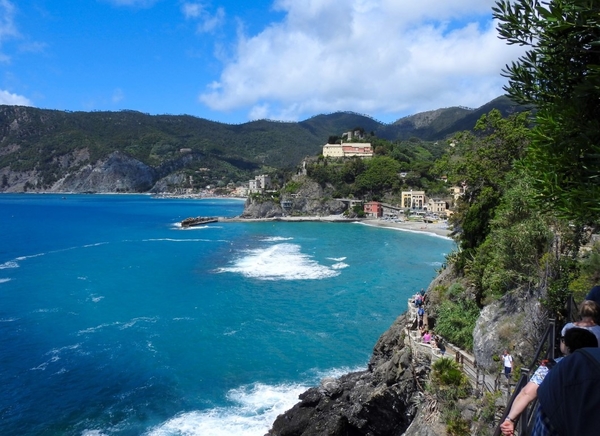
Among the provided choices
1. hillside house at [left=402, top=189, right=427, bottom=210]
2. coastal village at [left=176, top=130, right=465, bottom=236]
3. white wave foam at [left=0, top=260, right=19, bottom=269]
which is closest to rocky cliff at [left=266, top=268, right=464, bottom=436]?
white wave foam at [left=0, top=260, right=19, bottom=269]

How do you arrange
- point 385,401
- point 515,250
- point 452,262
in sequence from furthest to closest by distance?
1. point 452,262
2. point 385,401
3. point 515,250

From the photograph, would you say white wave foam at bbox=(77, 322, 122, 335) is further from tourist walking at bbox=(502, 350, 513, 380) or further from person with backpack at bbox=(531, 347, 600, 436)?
person with backpack at bbox=(531, 347, 600, 436)

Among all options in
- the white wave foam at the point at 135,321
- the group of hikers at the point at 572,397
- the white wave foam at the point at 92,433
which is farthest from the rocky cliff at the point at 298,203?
the group of hikers at the point at 572,397

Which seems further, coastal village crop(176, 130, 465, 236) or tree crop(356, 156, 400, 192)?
tree crop(356, 156, 400, 192)

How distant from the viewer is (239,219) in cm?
9812

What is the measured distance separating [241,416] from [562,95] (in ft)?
51.8

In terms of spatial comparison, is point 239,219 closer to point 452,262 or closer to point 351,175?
point 351,175

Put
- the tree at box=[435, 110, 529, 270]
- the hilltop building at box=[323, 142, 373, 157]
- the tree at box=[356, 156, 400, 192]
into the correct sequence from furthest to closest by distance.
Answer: the hilltop building at box=[323, 142, 373, 157]
the tree at box=[356, 156, 400, 192]
the tree at box=[435, 110, 529, 270]

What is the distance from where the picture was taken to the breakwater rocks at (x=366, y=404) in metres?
13.7

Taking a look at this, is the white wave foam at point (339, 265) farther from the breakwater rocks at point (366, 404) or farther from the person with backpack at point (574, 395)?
the person with backpack at point (574, 395)

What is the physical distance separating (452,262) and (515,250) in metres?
9.16

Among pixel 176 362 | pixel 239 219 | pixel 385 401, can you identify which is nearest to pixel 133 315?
pixel 176 362

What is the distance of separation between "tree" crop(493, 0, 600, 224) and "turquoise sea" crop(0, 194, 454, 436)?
14.2 meters

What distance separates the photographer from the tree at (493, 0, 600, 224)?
5656 mm
